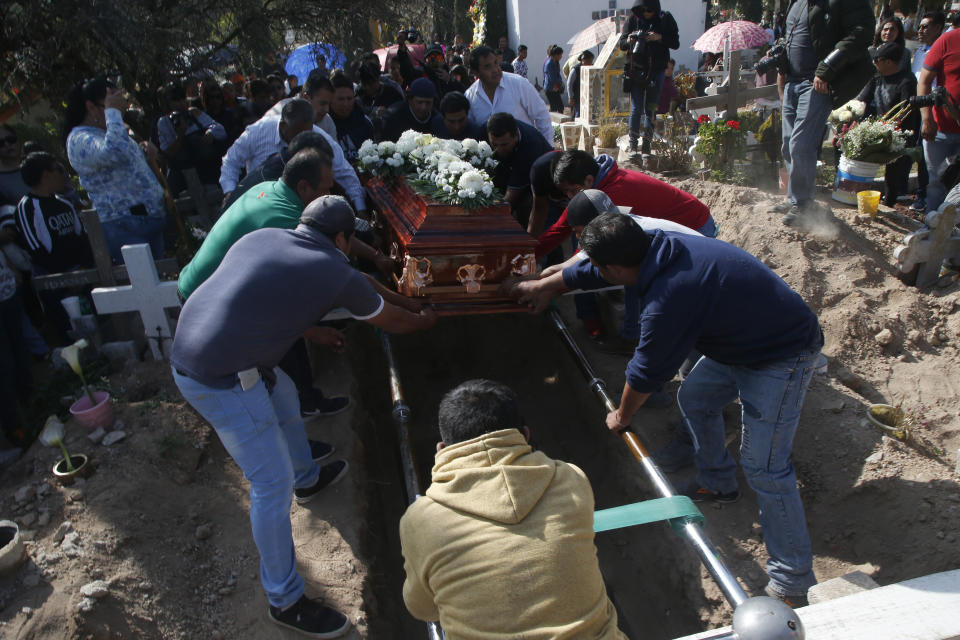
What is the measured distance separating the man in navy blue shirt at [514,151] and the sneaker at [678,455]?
203 cm

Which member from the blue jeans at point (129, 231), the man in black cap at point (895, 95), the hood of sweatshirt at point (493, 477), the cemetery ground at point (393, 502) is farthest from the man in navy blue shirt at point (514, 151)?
the man in black cap at point (895, 95)

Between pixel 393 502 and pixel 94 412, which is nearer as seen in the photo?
pixel 94 412

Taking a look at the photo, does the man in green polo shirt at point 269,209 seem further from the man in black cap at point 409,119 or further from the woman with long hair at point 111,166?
the man in black cap at point 409,119

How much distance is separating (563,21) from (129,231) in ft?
66.6

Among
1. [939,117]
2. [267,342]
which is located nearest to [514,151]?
[267,342]

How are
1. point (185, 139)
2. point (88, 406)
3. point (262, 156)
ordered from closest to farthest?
point (88, 406) → point (262, 156) → point (185, 139)

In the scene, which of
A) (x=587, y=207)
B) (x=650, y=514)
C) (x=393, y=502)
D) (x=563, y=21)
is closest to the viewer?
(x=650, y=514)

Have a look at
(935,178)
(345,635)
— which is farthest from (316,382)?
(935,178)

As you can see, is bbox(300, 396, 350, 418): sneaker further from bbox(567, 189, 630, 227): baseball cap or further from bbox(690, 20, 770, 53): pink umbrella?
bbox(690, 20, 770, 53): pink umbrella

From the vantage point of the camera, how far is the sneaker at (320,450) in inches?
138

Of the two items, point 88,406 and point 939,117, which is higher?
point 939,117

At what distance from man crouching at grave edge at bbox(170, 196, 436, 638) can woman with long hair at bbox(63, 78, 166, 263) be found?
238 centimetres

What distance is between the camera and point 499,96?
557cm

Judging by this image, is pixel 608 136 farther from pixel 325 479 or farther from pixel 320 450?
pixel 325 479
